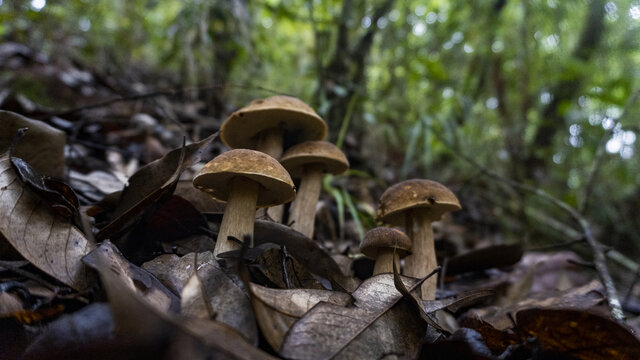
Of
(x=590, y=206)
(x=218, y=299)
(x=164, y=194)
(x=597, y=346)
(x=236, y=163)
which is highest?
(x=236, y=163)

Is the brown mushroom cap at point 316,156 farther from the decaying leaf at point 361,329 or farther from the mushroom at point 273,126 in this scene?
the decaying leaf at point 361,329

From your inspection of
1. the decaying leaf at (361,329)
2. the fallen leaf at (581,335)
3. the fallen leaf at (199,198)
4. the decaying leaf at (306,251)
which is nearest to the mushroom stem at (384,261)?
the decaying leaf at (306,251)

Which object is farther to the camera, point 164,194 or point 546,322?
point 164,194

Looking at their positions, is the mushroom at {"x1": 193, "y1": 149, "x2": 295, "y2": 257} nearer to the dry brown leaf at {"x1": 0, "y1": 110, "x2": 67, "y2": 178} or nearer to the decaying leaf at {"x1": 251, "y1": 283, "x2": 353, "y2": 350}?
the decaying leaf at {"x1": 251, "y1": 283, "x2": 353, "y2": 350}

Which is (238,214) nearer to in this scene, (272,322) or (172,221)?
(172,221)

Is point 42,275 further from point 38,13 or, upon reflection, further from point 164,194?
point 38,13

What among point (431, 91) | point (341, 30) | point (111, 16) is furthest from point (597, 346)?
point (111, 16)
